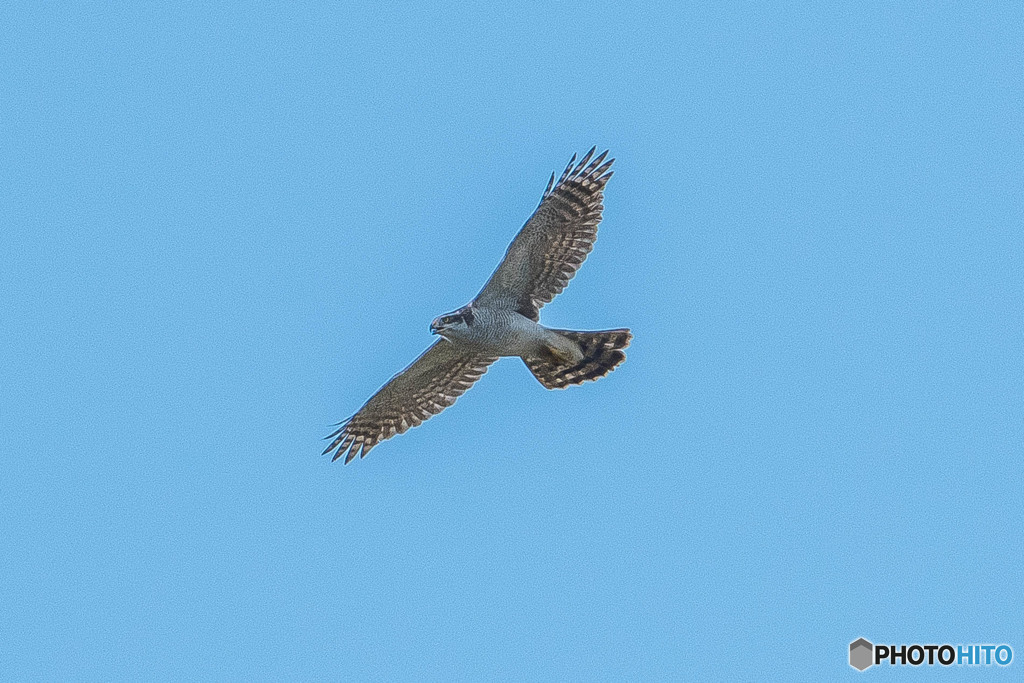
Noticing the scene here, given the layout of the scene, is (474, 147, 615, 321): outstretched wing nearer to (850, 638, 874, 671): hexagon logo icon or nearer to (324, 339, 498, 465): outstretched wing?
(324, 339, 498, 465): outstretched wing

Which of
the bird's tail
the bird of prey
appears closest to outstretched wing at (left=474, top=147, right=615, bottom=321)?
the bird of prey

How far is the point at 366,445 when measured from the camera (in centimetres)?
1761

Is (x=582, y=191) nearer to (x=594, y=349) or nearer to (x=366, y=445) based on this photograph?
(x=594, y=349)

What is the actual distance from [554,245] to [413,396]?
117 inches

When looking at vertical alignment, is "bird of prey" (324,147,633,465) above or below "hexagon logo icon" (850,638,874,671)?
above

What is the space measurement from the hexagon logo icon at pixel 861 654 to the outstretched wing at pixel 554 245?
5731 millimetres

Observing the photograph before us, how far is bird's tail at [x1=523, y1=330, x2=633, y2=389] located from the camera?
16.2m

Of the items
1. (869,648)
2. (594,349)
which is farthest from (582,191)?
(869,648)

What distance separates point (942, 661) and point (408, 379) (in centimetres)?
721

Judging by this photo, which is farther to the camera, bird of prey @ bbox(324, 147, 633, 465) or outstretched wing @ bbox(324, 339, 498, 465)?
outstretched wing @ bbox(324, 339, 498, 465)

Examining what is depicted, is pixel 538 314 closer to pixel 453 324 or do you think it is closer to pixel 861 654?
pixel 453 324

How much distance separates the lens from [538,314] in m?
15.8

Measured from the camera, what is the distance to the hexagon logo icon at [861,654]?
639 inches

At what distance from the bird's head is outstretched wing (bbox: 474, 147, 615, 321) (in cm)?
44
